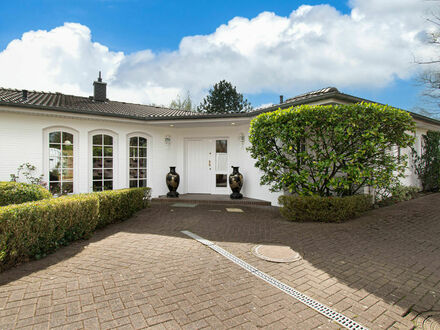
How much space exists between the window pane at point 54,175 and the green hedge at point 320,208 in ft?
25.0

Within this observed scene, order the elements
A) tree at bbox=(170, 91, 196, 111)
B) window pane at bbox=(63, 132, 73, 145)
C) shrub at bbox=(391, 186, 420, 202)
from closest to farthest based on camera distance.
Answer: shrub at bbox=(391, 186, 420, 202)
window pane at bbox=(63, 132, 73, 145)
tree at bbox=(170, 91, 196, 111)

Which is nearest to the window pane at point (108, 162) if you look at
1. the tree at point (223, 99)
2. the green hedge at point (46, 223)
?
the green hedge at point (46, 223)

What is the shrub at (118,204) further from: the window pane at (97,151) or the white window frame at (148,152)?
the window pane at (97,151)

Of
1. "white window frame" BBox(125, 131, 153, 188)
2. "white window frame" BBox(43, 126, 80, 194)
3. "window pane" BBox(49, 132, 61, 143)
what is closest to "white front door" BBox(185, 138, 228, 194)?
"white window frame" BBox(125, 131, 153, 188)

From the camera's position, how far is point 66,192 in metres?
8.22

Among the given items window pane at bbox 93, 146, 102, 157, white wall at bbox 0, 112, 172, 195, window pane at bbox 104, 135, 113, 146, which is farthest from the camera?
window pane at bbox 104, 135, 113, 146

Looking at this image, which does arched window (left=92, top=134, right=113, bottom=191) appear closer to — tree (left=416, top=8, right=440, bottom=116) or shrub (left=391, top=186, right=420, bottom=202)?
shrub (left=391, top=186, right=420, bottom=202)

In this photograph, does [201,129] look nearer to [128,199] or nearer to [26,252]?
[128,199]

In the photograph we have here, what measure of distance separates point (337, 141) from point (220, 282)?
4520 millimetres

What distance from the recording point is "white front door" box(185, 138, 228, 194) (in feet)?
33.4

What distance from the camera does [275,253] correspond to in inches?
158

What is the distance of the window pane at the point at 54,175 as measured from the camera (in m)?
8.06

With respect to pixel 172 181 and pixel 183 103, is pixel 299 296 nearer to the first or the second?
pixel 172 181

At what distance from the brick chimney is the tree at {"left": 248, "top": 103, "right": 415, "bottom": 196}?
8.99 meters
